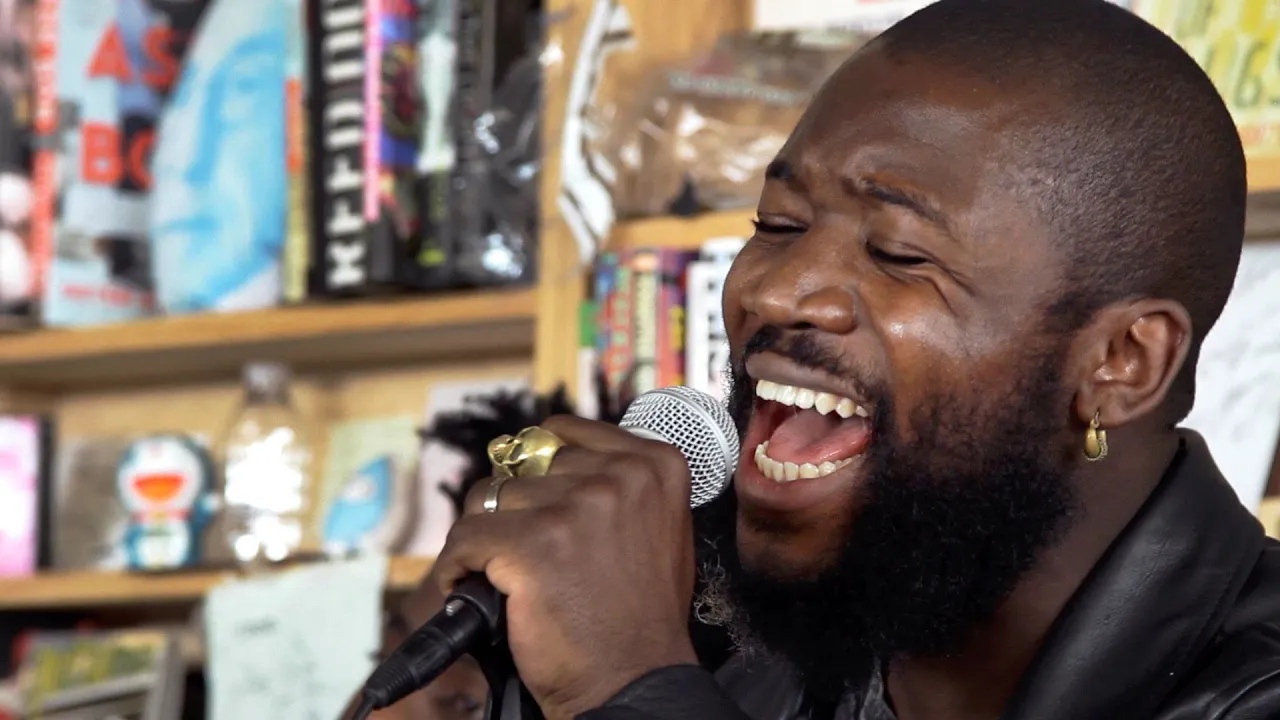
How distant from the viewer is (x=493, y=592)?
0.79 meters

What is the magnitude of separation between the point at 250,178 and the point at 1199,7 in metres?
1.06

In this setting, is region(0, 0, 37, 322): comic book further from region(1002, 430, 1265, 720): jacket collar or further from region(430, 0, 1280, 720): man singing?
region(1002, 430, 1265, 720): jacket collar

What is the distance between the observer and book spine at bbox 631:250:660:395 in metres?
1.61

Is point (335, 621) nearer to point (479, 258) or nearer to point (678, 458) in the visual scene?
point (479, 258)

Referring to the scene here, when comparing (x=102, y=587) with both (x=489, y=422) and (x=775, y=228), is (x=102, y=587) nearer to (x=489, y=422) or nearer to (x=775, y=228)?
(x=489, y=422)

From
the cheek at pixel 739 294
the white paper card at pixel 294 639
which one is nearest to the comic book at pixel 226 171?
the white paper card at pixel 294 639

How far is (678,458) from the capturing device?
0.84m

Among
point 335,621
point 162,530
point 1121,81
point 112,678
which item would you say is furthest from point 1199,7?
point 112,678

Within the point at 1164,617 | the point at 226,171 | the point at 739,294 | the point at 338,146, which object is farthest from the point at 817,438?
the point at 226,171

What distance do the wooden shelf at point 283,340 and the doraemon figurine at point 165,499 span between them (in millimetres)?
116

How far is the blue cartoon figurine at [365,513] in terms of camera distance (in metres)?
1.91

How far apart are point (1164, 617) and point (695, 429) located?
28cm

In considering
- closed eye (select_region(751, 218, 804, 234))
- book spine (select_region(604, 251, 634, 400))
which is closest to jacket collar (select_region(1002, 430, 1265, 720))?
closed eye (select_region(751, 218, 804, 234))

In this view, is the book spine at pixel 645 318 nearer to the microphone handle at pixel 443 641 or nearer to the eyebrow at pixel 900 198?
the eyebrow at pixel 900 198
